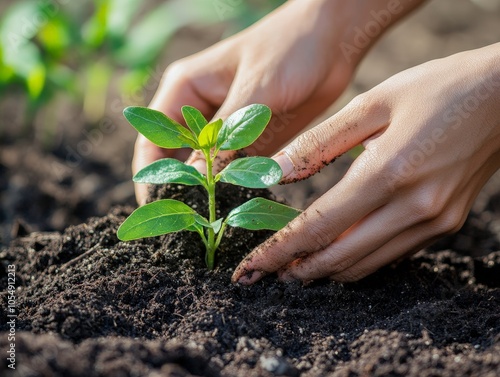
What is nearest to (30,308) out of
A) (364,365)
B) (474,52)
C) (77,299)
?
(77,299)

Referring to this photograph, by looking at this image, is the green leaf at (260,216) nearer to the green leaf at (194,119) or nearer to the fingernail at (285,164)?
the fingernail at (285,164)

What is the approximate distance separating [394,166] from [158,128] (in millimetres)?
577

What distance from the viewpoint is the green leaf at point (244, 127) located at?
1.50m

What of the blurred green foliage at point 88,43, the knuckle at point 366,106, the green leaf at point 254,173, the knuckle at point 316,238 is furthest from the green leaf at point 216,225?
the blurred green foliage at point 88,43

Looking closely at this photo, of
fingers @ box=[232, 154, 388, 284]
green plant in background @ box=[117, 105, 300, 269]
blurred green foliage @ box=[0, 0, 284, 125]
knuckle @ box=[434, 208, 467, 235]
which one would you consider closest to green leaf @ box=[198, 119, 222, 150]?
green plant in background @ box=[117, 105, 300, 269]

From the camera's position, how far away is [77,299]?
1480mm

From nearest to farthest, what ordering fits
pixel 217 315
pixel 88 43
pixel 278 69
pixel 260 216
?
pixel 217 315 → pixel 260 216 → pixel 278 69 → pixel 88 43

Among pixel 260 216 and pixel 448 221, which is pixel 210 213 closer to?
pixel 260 216

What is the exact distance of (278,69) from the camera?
2.04 meters

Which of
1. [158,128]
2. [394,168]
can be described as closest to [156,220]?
[158,128]

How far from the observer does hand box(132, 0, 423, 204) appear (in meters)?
2.04

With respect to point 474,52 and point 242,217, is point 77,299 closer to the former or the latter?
point 242,217

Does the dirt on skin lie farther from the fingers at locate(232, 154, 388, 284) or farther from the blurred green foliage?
the blurred green foliage

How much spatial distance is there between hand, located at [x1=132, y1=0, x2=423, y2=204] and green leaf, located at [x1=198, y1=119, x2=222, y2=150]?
16.4 inches
